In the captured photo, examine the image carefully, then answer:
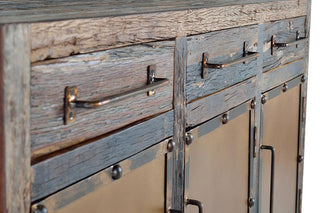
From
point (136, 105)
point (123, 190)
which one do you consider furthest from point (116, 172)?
point (136, 105)

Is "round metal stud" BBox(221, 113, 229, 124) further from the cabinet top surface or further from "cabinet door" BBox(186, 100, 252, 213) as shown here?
the cabinet top surface

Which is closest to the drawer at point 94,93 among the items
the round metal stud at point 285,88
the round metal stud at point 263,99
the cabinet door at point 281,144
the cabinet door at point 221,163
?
the cabinet door at point 221,163

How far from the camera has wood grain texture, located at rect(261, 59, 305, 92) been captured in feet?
7.30

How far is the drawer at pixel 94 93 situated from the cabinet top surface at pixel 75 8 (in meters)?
0.09

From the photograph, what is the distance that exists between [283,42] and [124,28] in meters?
1.37

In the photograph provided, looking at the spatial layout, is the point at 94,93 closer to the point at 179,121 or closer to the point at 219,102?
the point at 179,121

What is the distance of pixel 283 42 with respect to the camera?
7.91 feet

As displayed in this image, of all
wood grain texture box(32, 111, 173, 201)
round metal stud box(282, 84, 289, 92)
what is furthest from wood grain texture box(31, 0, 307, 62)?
round metal stud box(282, 84, 289, 92)

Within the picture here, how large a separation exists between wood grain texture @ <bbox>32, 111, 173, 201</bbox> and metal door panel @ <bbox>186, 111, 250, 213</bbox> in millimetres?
246

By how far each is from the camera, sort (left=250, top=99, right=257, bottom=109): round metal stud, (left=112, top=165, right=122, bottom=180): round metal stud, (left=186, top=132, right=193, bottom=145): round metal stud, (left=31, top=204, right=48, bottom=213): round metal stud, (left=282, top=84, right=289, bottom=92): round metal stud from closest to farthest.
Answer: (left=31, top=204, right=48, bottom=213): round metal stud → (left=112, top=165, right=122, bottom=180): round metal stud → (left=186, top=132, right=193, bottom=145): round metal stud → (left=250, top=99, right=257, bottom=109): round metal stud → (left=282, top=84, right=289, bottom=92): round metal stud

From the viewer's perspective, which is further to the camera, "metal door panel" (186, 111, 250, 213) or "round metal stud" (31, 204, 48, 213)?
"metal door panel" (186, 111, 250, 213)

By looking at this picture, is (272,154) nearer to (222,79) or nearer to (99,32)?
(222,79)

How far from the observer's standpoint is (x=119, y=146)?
4.04ft

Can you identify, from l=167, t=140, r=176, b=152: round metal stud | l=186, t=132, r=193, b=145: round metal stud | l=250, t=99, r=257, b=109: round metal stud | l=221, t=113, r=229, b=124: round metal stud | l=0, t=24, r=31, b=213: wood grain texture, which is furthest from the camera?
l=250, t=99, r=257, b=109: round metal stud
